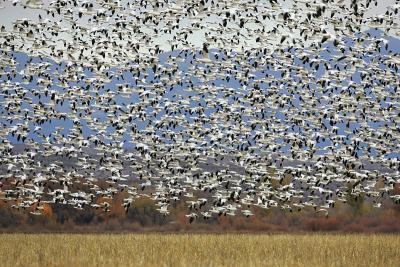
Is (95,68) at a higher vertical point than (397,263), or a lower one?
higher

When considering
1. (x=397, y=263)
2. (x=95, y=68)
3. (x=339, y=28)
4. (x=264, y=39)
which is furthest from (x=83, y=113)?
(x=397, y=263)

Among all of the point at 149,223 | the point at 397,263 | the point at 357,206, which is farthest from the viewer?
the point at 357,206

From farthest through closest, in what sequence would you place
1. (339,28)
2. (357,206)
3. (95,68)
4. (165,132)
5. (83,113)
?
(357,206) → (165,132) → (83,113) → (95,68) → (339,28)

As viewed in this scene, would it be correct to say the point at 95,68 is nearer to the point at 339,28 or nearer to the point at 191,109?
the point at 191,109

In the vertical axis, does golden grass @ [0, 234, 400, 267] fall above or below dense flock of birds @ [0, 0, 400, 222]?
below

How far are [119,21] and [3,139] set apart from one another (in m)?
11.1

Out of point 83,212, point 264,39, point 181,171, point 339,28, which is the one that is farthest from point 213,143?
point 83,212

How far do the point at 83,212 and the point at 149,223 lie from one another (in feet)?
20.8

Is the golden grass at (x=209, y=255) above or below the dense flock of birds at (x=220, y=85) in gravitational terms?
below

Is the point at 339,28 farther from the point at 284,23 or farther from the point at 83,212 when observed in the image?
the point at 83,212

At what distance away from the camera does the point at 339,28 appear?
30984mm

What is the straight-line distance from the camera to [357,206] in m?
69.3

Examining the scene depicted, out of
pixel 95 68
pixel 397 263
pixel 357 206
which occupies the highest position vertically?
pixel 95 68

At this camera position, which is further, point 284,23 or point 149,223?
point 149,223
